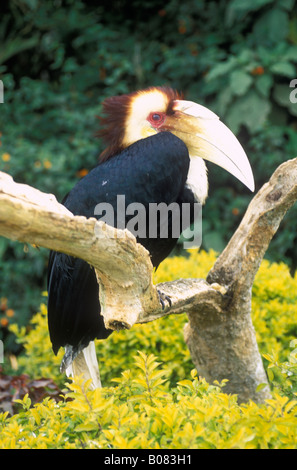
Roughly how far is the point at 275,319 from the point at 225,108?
2.23 metres

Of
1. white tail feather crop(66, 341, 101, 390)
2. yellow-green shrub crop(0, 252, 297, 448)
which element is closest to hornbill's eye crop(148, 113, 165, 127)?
white tail feather crop(66, 341, 101, 390)

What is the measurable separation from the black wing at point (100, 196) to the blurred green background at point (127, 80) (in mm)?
2078

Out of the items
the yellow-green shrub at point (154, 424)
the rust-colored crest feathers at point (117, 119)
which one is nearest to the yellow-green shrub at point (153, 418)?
the yellow-green shrub at point (154, 424)

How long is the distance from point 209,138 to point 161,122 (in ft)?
0.95

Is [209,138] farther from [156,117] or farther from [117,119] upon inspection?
[117,119]

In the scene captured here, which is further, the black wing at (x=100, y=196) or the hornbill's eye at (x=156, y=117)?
the hornbill's eye at (x=156, y=117)

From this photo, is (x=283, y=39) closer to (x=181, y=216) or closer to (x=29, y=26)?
(x=29, y=26)

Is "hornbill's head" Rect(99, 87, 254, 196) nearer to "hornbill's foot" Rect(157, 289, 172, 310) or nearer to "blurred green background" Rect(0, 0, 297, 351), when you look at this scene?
"hornbill's foot" Rect(157, 289, 172, 310)

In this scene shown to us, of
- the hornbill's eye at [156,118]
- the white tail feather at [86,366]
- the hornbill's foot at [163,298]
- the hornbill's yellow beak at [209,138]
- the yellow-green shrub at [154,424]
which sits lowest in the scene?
the white tail feather at [86,366]

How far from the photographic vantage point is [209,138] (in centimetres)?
265

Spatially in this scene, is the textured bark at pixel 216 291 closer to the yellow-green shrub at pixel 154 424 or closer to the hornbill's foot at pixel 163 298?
the hornbill's foot at pixel 163 298

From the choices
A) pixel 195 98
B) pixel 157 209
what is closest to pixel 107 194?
pixel 157 209

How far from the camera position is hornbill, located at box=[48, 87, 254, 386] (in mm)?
2564

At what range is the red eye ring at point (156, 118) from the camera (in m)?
2.81
